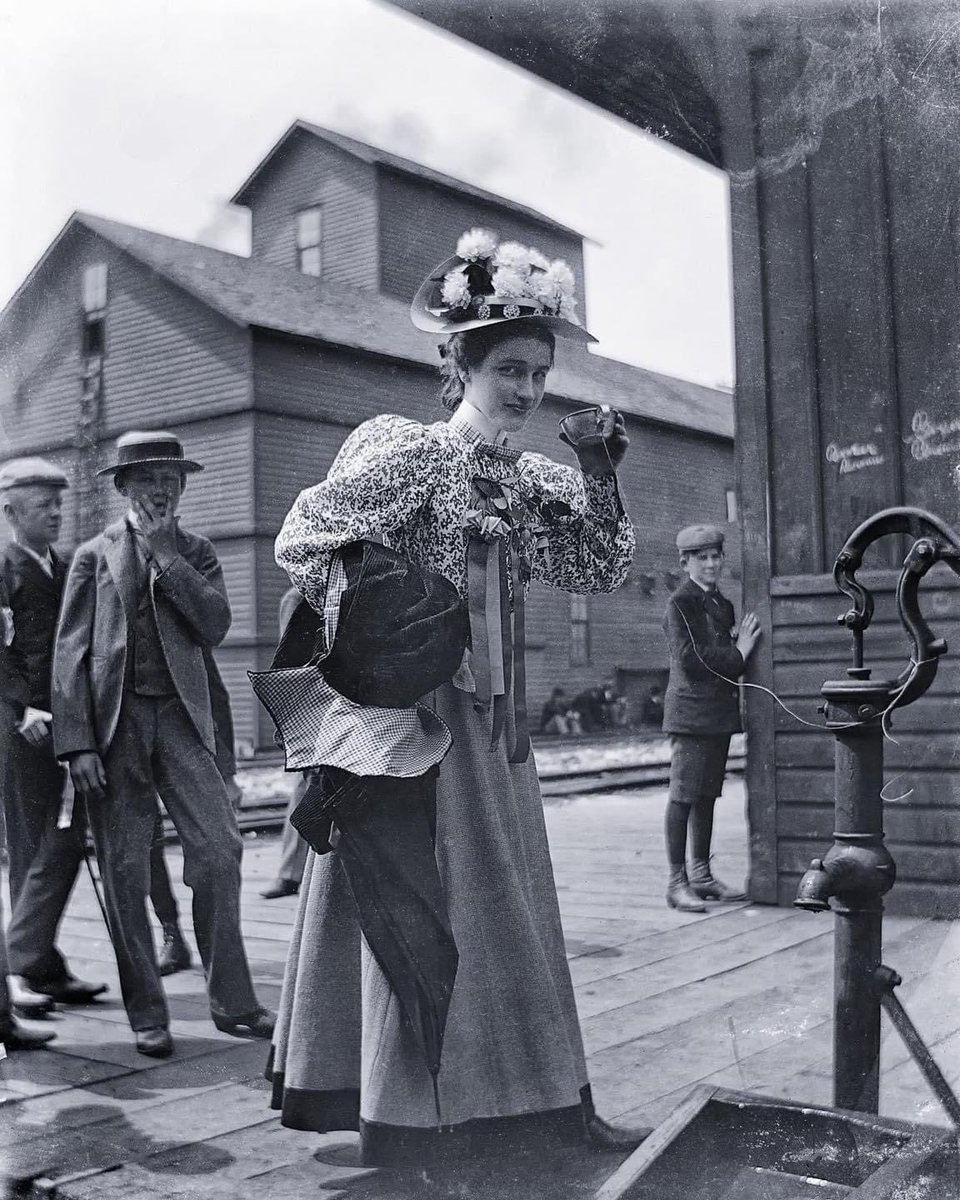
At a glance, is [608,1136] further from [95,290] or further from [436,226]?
[95,290]

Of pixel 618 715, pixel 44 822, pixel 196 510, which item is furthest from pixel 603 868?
pixel 44 822

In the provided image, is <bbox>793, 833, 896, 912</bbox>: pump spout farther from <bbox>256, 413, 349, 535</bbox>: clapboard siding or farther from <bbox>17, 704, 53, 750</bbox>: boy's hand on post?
<bbox>17, 704, 53, 750</bbox>: boy's hand on post

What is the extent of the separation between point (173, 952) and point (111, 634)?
4.99ft

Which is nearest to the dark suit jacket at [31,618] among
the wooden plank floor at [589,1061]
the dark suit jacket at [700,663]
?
the wooden plank floor at [589,1061]

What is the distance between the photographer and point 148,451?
352cm

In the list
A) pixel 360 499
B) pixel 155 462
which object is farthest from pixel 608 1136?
pixel 155 462

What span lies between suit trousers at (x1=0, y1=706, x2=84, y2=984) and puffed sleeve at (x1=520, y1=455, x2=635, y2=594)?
2004 millimetres

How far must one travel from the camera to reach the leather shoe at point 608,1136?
2525mm

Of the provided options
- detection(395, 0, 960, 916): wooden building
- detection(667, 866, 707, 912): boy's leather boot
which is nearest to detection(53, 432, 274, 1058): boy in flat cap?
detection(395, 0, 960, 916): wooden building

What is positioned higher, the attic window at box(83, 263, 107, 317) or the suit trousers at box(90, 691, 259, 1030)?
the attic window at box(83, 263, 107, 317)

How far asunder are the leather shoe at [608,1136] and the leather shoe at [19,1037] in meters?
1.80

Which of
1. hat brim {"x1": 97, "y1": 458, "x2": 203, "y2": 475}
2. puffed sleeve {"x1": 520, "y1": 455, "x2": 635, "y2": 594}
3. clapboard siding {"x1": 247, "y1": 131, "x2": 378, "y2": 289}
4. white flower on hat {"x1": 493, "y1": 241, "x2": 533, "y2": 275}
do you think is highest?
clapboard siding {"x1": 247, "y1": 131, "x2": 378, "y2": 289}

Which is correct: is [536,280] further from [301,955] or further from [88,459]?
[88,459]

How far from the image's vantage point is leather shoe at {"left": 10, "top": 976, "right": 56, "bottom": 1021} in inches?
149
